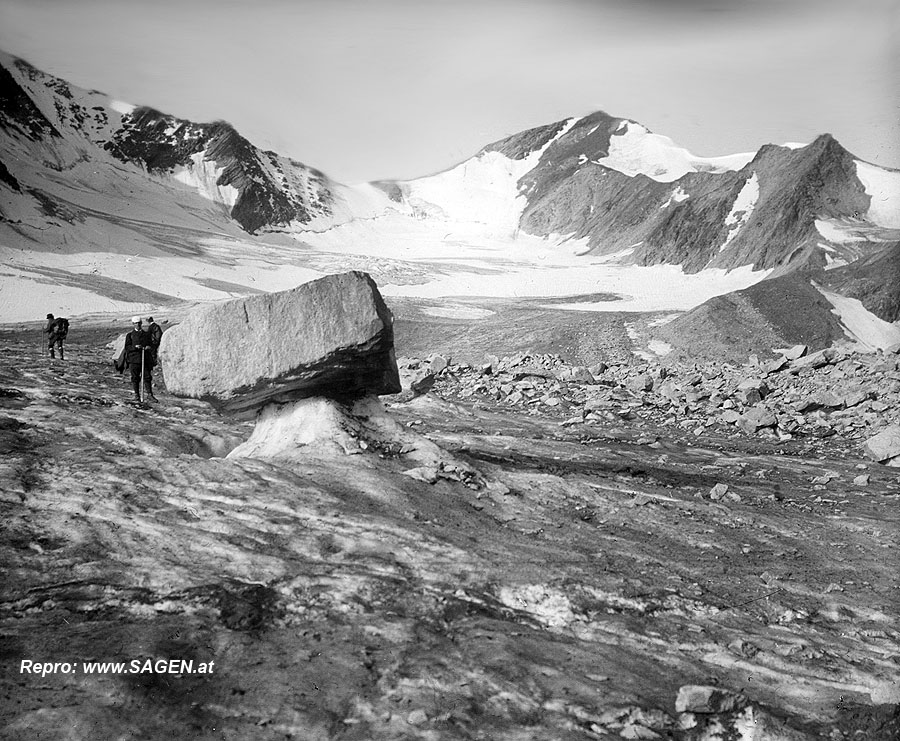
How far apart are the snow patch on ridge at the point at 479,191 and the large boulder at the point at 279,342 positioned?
113896mm

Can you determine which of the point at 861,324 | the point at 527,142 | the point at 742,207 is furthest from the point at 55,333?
the point at 527,142

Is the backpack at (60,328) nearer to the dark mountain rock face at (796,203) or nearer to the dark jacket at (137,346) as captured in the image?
the dark jacket at (137,346)

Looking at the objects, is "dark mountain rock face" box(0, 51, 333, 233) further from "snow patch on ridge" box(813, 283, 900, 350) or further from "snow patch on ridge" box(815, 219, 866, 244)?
"snow patch on ridge" box(813, 283, 900, 350)

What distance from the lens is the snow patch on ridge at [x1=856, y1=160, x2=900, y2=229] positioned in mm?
55062

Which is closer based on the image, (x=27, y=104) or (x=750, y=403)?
(x=750, y=403)

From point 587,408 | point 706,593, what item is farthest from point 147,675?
point 587,408

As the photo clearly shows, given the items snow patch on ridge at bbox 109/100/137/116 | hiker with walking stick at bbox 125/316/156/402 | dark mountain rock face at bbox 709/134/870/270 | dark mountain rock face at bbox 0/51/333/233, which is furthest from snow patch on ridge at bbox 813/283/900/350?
snow patch on ridge at bbox 109/100/137/116

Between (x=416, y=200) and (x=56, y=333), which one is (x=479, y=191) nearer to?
(x=416, y=200)

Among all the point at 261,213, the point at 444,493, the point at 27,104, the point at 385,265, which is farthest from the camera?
the point at 261,213

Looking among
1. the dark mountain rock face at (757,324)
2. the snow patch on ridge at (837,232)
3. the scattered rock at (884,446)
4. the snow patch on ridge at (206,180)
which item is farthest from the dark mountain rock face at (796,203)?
the snow patch on ridge at (206,180)

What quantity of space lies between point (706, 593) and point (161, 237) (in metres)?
82.6

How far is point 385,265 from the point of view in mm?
76250

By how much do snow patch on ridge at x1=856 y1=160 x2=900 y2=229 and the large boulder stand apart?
183ft

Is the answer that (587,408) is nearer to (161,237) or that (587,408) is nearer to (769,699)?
(769,699)
